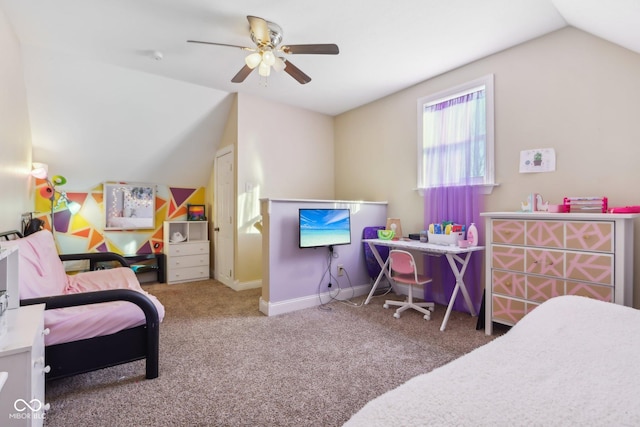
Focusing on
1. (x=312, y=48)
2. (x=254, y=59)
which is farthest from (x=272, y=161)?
(x=312, y=48)

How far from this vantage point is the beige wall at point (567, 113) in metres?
2.34

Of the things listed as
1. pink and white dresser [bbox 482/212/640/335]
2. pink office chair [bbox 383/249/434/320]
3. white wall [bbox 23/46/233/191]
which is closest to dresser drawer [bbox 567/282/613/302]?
pink and white dresser [bbox 482/212/640/335]

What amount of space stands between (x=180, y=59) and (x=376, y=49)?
2.02m

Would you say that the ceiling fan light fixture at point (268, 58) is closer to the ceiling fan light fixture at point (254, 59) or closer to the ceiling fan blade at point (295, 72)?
the ceiling fan light fixture at point (254, 59)

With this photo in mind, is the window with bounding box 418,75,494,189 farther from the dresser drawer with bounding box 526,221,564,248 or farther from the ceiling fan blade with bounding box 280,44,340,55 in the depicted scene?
the ceiling fan blade with bounding box 280,44,340,55

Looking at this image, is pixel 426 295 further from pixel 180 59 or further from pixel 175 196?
pixel 175 196

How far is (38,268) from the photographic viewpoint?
2186 mm

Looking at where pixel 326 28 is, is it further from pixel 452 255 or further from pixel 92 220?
pixel 92 220

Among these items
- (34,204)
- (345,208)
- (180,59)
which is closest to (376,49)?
(345,208)

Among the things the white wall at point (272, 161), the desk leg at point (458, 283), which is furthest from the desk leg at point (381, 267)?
the white wall at point (272, 161)

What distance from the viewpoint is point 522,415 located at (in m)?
0.67

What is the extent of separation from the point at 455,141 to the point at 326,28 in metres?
1.81

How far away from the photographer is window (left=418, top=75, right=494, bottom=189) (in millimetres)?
3143

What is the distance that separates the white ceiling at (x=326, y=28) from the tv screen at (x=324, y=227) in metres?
1.59
